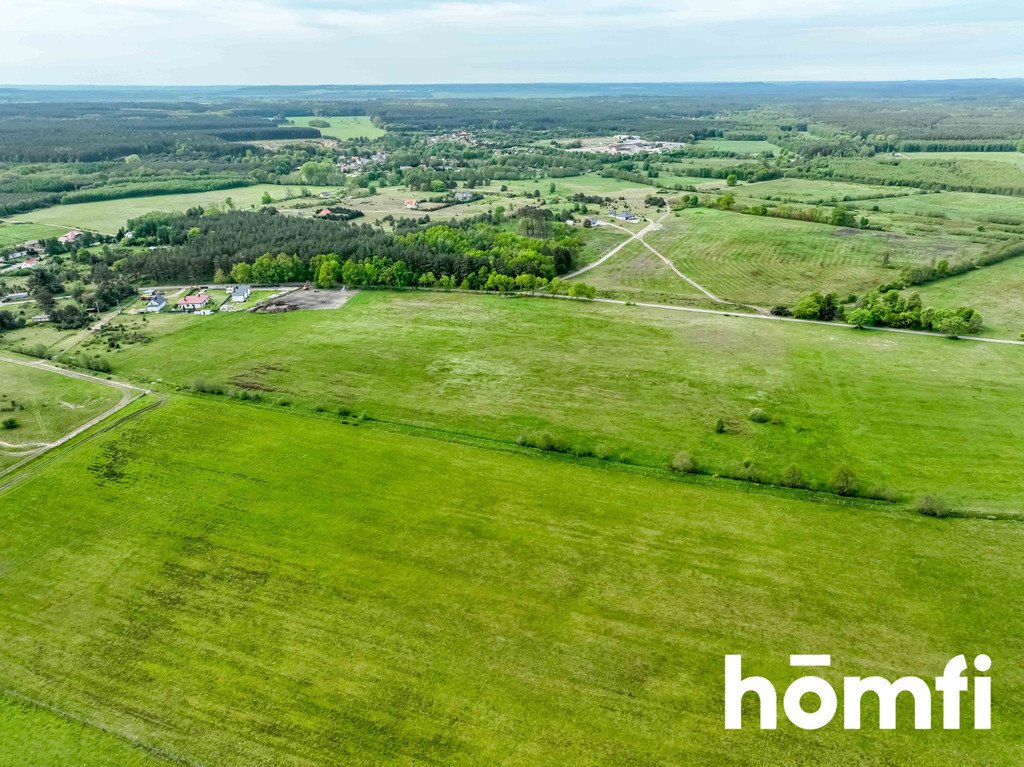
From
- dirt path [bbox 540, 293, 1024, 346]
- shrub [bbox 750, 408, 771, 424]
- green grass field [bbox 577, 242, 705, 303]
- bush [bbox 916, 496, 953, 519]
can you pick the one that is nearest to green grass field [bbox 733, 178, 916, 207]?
green grass field [bbox 577, 242, 705, 303]

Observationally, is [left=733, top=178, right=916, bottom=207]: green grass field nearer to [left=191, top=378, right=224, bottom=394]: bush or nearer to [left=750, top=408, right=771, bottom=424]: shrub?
[left=750, top=408, right=771, bottom=424]: shrub

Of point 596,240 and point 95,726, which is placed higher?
point 596,240

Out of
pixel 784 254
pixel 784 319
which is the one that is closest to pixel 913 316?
pixel 784 319

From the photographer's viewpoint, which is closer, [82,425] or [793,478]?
[793,478]

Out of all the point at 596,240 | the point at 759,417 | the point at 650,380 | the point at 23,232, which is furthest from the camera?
the point at 23,232

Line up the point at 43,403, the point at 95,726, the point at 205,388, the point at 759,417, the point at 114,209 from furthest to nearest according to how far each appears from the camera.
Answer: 1. the point at 114,209
2. the point at 205,388
3. the point at 43,403
4. the point at 759,417
5. the point at 95,726

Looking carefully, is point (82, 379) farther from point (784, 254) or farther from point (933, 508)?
point (784, 254)

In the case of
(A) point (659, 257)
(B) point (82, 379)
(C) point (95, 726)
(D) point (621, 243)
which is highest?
(D) point (621, 243)

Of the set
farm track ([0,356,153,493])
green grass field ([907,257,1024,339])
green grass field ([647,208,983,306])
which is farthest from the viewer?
green grass field ([647,208,983,306])
